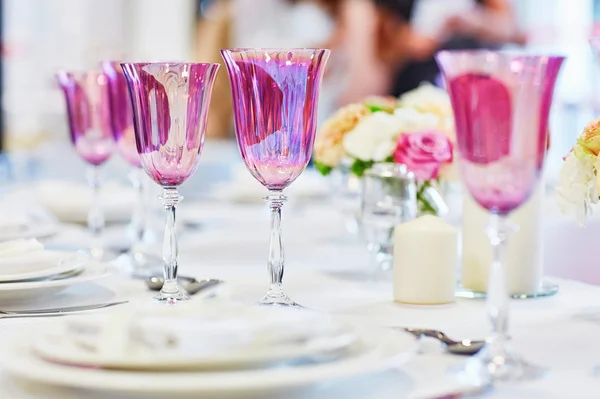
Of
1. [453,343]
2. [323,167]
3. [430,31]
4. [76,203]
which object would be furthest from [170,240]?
[430,31]

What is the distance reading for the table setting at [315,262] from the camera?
29.0 inches

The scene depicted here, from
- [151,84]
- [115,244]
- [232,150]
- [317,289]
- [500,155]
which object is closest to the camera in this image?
[500,155]

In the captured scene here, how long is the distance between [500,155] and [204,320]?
295mm

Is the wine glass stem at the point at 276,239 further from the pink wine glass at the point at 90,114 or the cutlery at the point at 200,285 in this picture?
the pink wine glass at the point at 90,114

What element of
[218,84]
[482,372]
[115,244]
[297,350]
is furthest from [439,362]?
[218,84]

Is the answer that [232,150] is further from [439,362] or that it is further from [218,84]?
[439,362]

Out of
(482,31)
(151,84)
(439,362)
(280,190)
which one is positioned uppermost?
(482,31)

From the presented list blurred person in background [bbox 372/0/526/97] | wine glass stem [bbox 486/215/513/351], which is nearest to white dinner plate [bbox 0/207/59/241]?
wine glass stem [bbox 486/215/513/351]

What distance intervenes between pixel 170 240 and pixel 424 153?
0.45 meters

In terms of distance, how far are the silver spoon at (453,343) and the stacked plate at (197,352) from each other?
111 millimetres

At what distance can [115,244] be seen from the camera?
1.74 meters

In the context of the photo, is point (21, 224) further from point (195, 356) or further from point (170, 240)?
point (195, 356)

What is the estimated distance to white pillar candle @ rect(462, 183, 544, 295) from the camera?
1222mm

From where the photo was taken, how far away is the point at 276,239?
1.10 metres
